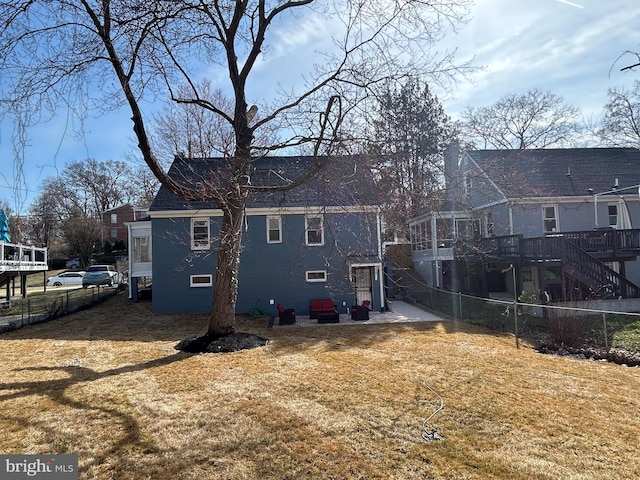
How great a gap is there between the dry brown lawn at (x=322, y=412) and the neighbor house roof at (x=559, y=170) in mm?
12358

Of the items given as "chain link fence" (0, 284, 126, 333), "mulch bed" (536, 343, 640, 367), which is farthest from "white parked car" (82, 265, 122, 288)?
"mulch bed" (536, 343, 640, 367)

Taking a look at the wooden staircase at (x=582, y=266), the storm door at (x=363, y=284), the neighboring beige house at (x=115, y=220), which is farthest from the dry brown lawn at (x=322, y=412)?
the neighboring beige house at (x=115, y=220)

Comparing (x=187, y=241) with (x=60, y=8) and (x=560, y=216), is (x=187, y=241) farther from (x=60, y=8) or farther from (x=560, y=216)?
(x=560, y=216)

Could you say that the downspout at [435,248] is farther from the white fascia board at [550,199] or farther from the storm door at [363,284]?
the storm door at [363,284]

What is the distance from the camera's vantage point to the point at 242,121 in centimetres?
900

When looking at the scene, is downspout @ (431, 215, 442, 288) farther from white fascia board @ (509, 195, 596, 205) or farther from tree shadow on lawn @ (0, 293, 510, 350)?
tree shadow on lawn @ (0, 293, 510, 350)

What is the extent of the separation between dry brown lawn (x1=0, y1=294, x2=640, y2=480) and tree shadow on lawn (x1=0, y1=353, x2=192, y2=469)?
20 millimetres

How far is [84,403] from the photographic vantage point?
520 centimetres

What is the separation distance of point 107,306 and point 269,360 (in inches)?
506

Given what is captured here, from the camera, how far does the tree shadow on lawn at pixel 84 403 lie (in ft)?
13.1

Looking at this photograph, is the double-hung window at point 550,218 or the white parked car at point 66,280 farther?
the white parked car at point 66,280

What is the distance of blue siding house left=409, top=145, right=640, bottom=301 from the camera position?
1432 centimetres

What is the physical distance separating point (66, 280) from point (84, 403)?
31.0 metres

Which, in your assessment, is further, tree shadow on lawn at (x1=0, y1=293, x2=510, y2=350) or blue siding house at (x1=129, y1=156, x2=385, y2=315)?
blue siding house at (x1=129, y1=156, x2=385, y2=315)
